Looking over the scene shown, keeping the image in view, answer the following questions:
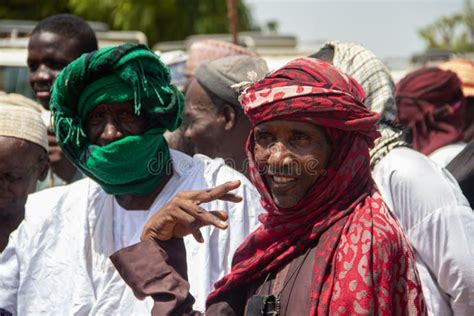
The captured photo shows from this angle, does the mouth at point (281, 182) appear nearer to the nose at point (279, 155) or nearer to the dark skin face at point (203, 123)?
the nose at point (279, 155)

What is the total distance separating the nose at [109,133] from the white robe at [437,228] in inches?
41.8

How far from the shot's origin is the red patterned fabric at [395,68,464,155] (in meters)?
5.48

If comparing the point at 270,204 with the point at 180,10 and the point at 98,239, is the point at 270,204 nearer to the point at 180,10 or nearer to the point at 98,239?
the point at 98,239

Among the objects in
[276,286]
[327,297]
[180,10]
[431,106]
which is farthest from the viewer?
[180,10]

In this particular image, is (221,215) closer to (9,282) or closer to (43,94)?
(9,282)

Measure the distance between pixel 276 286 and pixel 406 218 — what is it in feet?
3.16

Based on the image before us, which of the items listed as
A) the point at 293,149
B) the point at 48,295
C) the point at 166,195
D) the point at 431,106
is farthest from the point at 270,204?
the point at 431,106

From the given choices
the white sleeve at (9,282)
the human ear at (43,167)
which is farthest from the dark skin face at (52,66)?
the white sleeve at (9,282)

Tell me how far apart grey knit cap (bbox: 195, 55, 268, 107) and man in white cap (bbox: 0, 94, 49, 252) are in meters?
0.83

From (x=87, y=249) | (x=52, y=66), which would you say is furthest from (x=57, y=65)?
(x=87, y=249)

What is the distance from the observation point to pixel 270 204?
9.68ft

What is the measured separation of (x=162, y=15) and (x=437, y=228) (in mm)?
18992

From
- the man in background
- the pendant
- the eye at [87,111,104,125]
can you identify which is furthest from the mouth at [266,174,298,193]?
the man in background

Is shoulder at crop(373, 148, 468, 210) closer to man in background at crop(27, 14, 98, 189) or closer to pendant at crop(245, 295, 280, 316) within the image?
pendant at crop(245, 295, 280, 316)
